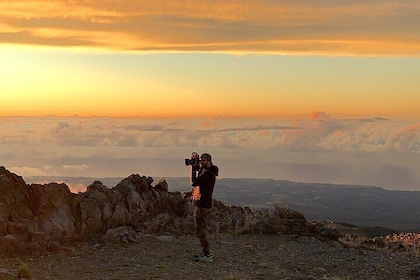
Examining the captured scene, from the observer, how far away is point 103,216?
2258 centimetres

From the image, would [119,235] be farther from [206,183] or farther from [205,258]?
[206,183]

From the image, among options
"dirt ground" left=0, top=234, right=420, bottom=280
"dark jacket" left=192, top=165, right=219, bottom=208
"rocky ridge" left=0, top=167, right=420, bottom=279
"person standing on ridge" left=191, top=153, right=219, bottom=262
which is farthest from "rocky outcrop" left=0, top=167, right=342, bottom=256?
"dark jacket" left=192, top=165, right=219, bottom=208

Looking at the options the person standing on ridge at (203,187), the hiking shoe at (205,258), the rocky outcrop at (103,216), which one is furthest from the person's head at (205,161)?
the rocky outcrop at (103,216)

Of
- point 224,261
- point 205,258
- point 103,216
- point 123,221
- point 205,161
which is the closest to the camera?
point 205,161

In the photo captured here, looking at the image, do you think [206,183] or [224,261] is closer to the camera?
[206,183]

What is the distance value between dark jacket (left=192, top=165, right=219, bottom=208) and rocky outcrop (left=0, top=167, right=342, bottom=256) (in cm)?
513

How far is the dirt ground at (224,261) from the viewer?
16.9 meters

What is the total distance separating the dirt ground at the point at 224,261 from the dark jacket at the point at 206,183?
2.16 m

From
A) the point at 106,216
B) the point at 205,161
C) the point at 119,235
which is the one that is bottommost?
the point at 119,235

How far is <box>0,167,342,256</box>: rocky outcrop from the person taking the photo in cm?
1956

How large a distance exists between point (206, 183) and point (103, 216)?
6.70 meters

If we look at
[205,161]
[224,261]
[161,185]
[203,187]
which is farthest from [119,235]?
[161,185]

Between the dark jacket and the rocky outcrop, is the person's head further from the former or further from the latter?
the rocky outcrop

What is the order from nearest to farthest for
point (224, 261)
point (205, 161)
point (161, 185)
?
point (205, 161) → point (224, 261) → point (161, 185)
